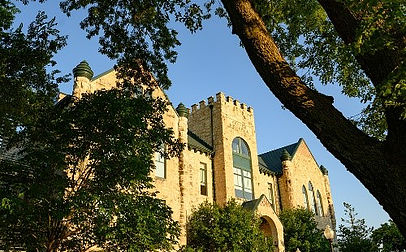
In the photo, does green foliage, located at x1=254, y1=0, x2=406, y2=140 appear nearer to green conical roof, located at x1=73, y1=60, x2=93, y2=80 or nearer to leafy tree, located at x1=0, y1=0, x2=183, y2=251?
leafy tree, located at x1=0, y1=0, x2=183, y2=251

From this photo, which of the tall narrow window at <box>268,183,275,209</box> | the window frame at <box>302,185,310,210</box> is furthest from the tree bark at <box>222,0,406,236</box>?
the window frame at <box>302,185,310,210</box>

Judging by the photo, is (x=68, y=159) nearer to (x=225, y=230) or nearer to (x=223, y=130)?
(x=225, y=230)

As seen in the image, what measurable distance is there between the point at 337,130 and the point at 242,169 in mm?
23456

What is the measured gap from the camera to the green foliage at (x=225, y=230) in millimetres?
20578

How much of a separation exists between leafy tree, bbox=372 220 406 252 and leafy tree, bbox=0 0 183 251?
17886 millimetres

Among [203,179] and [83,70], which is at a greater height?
[83,70]

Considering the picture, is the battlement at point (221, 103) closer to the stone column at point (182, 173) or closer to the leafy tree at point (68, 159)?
the stone column at point (182, 173)

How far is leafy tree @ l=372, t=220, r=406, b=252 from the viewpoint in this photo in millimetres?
23531

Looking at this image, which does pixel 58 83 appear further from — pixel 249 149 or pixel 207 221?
pixel 249 149

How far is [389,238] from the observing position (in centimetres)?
2433

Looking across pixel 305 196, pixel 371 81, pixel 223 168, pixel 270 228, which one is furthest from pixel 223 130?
pixel 371 81

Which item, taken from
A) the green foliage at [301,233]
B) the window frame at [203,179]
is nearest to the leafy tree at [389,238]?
the green foliage at [301,233]

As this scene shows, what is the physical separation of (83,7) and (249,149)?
68.4ft

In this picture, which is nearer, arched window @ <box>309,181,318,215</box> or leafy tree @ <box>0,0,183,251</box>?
leafy tree @ <box>0,0,183,251</box>
